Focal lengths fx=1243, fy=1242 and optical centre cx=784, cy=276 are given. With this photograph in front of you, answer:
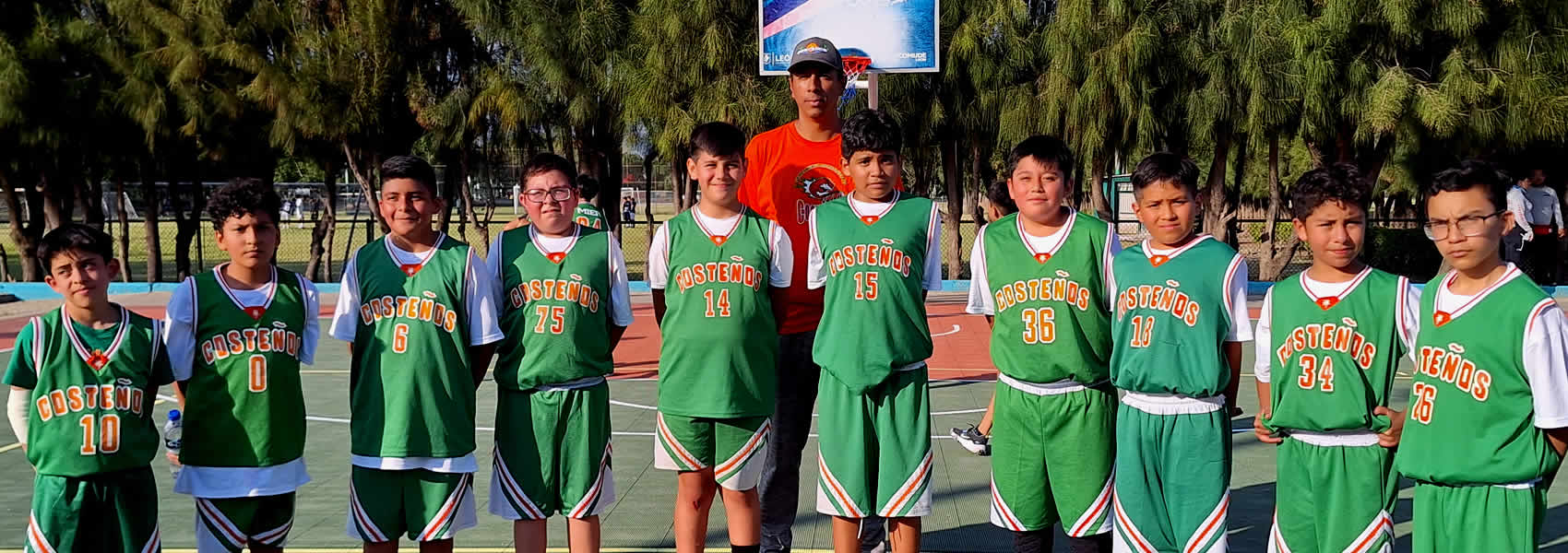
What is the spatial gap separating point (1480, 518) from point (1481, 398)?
309 mm

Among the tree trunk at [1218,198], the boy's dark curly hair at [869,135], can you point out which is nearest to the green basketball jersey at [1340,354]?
the boy's dark curly hair at [869,135]

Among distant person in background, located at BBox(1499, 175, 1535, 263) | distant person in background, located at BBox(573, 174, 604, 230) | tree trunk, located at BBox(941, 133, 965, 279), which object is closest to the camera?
distant person in background, located at BBox(573, 174, 604, 230)

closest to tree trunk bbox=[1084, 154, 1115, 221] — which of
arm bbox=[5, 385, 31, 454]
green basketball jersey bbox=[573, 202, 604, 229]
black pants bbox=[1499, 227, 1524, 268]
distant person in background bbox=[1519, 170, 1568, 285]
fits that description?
black pants bbox=[1499, 227, 1524, 268]

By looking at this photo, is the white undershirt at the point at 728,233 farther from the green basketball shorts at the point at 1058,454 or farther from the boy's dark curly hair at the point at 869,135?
the green basketball shorts at the point at 1058,454

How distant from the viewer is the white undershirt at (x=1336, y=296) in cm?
344

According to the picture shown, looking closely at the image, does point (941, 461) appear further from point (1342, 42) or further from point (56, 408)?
point (1342, 42)

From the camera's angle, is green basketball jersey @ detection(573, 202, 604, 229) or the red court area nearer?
green basketball jersey @ detection(573, 202, 604, 229)

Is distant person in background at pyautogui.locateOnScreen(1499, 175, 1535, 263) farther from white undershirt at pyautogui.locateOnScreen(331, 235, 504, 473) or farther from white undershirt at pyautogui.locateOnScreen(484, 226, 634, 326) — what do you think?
white undershirt at pyautogui.locateOnScreen(331, 235, 504, 473)

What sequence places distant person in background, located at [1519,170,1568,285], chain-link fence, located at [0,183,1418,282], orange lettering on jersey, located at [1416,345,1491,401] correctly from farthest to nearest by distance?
chain-link fence, located at [0,183,1418,282]
distant person in background, located at [1519,170,1568,285]
orange lettering on jersey, located at [1416,345,1491,401]

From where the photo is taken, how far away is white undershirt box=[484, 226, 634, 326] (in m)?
3.99

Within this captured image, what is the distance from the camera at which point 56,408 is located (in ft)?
11.5

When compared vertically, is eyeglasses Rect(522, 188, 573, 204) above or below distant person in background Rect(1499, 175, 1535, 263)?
above

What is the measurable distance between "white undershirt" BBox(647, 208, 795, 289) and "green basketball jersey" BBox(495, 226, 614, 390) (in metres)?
0.17

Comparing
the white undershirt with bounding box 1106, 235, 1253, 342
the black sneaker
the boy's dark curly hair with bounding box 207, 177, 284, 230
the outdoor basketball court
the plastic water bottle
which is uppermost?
the boy's dark curly hair with bounding box 207, 177, 284, 230
